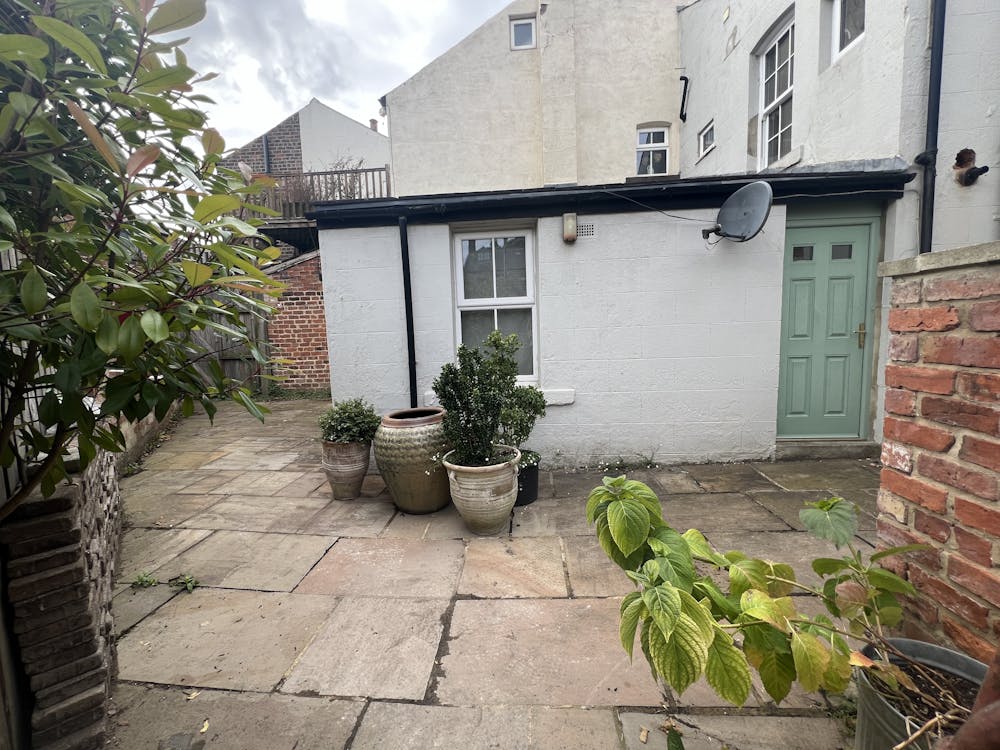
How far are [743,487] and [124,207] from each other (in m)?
3.98

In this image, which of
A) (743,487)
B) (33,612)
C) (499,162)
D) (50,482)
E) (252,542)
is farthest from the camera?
(499,162)

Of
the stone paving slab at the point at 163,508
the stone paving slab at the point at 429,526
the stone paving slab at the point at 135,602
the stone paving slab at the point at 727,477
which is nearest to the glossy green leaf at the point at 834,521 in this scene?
the stone paving slab at the point at 429,526

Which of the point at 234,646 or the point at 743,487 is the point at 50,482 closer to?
the point at 234,646

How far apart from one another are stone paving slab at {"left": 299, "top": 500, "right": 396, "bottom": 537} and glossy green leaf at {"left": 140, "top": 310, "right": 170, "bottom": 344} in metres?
2.49

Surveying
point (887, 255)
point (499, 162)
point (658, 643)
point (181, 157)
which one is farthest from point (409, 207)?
point (499, 162)

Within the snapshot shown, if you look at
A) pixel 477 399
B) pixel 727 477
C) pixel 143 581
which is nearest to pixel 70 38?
pixel 477 399

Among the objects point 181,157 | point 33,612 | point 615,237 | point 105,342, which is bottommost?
point 33,612

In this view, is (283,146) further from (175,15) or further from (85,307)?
(85,307)

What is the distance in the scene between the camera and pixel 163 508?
11.5 ft

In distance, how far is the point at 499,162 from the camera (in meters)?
8.16

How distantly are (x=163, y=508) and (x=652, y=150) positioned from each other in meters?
9.16

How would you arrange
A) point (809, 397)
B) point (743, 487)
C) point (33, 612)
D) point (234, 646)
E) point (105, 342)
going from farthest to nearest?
point (809, 397), point (743, 487), point (234, 646), point (33, 612), point (105, 342)

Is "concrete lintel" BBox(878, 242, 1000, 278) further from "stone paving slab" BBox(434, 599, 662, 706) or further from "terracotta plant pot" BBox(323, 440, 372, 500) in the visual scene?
"terracotta plant pot" BBox(323, 440, 372, 500)

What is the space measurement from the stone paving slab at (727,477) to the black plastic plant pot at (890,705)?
2.49 meters
